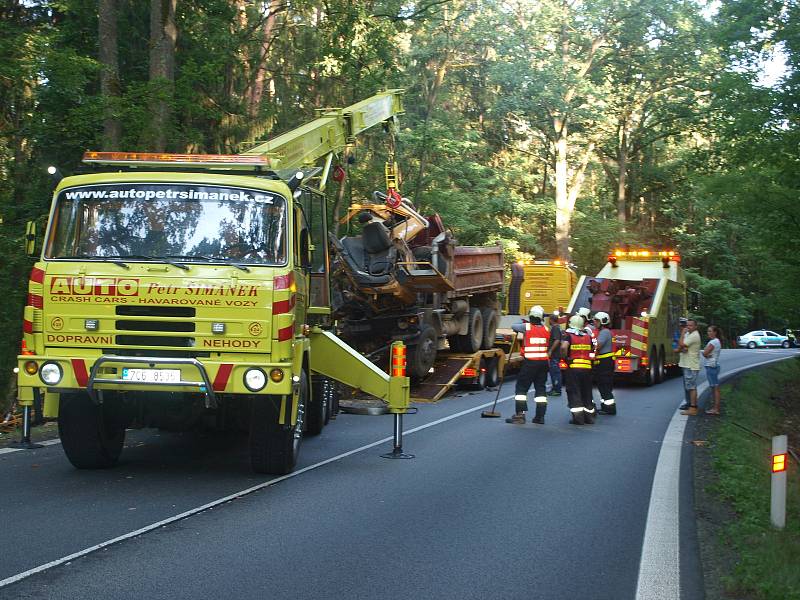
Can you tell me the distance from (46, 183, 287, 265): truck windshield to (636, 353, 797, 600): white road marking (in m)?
4.01

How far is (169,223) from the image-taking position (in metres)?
8.94

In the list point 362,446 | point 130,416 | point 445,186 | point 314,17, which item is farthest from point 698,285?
point 130,416

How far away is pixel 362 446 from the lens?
12008mm

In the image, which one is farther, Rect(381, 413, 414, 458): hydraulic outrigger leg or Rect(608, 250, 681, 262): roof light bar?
Rect(608, 250, 681, 262): roof light bar

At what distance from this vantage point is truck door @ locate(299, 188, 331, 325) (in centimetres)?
1063

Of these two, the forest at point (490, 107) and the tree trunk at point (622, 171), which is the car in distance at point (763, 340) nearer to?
the forest at point (490, 107)

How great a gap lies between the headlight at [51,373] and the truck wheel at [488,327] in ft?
48.4

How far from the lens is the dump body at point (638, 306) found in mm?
22047

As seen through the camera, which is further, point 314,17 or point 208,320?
point 314,17

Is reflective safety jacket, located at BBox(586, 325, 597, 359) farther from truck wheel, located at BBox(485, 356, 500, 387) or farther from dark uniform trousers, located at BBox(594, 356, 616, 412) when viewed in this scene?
truck wheel, located at BBox(485, 356, 500, 387)

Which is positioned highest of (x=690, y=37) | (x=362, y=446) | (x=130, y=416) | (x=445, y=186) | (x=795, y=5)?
(x=690, y=37)

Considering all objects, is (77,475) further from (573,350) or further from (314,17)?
(314,17)

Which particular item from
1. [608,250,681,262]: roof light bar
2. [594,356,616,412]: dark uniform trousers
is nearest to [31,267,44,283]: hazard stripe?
[594,356,616,412]: dark uniform trousers

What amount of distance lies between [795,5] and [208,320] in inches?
683
